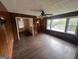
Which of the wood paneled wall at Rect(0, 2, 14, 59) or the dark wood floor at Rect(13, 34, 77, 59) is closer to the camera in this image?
the wood paneled wall at Rect(0, 2, 14, 59)

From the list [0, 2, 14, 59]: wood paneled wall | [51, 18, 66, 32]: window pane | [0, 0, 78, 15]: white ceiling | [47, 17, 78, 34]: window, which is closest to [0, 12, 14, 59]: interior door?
[0, 2, 14, 59]: wood paneled wall

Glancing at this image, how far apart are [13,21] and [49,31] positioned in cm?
418

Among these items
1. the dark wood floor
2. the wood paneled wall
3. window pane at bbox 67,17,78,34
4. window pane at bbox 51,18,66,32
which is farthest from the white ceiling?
window pane at bbox 51,18,66,32

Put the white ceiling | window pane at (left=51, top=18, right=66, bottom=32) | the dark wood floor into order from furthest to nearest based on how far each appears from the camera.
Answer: window pane at (left=51, top=18, right=66, bottom=32) → the dark wood floor → the white ceiling

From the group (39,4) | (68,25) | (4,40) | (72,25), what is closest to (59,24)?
(68,25)

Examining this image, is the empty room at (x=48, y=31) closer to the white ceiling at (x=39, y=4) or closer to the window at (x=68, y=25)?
the window at (x=68, y=25)

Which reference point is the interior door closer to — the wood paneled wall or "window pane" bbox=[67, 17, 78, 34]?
the wood paneled wall

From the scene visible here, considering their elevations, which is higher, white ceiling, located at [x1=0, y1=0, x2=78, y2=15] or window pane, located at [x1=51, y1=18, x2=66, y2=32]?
white ceiling, located at [x1=0, y1=0, x2=78, y2=15]

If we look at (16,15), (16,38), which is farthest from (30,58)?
(16,15)

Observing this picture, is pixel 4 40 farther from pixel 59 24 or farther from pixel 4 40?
pixel 59 24

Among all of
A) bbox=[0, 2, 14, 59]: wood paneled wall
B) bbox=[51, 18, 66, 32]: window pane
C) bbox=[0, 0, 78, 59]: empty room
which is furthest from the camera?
bbox=[51, 18, 66, 32]: window pane

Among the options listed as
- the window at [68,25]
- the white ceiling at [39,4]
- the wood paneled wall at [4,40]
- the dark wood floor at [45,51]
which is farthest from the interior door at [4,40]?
the window at [68,25]

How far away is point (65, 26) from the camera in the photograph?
5188 millimetres

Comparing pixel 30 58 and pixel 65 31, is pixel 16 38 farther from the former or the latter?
pixel 65 31
